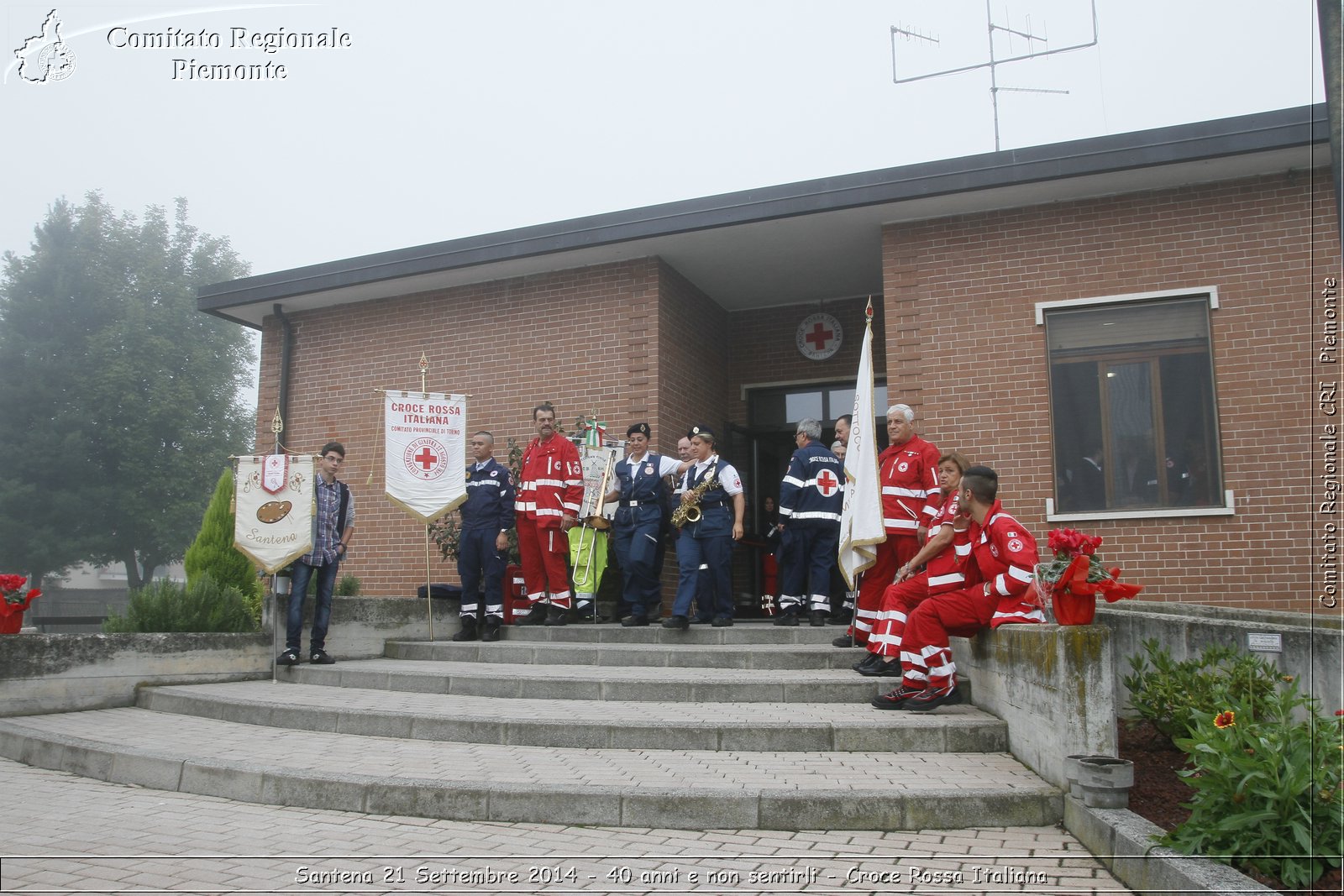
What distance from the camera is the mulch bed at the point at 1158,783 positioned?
3.34 m

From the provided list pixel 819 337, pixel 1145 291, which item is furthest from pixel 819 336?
pixel 1145 291

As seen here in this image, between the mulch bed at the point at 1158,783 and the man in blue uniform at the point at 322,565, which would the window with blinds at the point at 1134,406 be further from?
the man in blue uniform at the point at 322,565

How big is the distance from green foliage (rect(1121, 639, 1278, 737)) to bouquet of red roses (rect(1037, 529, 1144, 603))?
638 millimetres

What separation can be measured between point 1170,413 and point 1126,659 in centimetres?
395

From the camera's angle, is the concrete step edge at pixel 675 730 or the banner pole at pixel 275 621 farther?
the banner pole at pixel 275 621

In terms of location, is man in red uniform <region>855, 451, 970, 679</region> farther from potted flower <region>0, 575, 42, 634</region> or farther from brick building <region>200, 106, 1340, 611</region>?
potted flower <region>0, 575, 42, 634</region>

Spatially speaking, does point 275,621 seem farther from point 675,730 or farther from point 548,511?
point 675,730

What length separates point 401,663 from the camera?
865cm

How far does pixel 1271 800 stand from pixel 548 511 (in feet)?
22.0

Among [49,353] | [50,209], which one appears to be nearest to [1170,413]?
[49,353]

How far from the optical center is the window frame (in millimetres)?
8852

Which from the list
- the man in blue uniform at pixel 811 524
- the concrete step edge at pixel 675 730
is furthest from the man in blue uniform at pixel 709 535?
the concrete step edge at pixel 675 730

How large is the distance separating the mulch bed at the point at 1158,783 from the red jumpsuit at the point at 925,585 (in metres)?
1.29

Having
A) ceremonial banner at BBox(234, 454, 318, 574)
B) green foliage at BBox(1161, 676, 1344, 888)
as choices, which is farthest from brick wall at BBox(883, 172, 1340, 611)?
ceremonial banner at BBox(234, 454, 318, 574)
